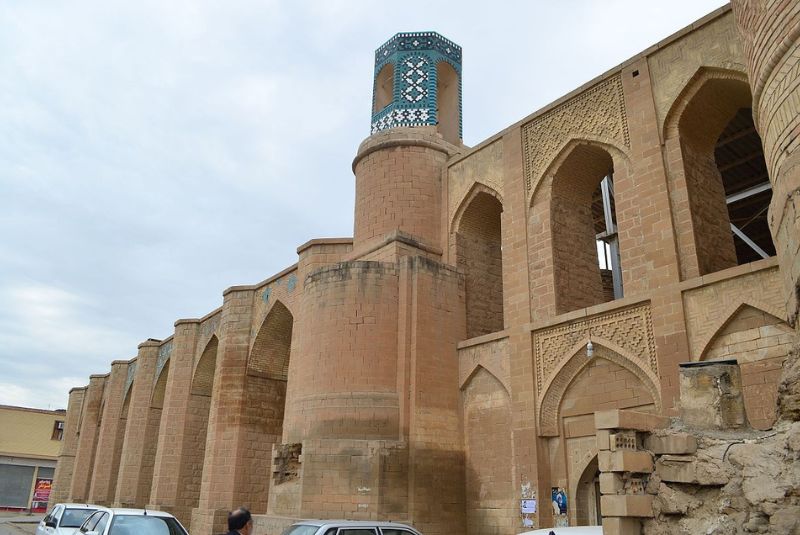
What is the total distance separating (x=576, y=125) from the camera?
10.6 meters

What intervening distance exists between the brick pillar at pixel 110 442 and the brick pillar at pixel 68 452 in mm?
4918

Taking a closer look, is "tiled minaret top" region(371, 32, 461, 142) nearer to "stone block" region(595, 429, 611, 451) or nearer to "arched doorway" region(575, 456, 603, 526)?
"arched doorway" region(575, 456, 603, 526)

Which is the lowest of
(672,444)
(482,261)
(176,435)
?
(672,444)

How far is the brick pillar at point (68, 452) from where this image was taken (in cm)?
2983

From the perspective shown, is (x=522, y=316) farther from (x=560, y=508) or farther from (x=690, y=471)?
(x=690, y=471)

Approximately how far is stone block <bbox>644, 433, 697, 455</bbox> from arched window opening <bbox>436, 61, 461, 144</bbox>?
33.5ft

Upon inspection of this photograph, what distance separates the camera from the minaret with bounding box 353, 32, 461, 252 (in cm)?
1270

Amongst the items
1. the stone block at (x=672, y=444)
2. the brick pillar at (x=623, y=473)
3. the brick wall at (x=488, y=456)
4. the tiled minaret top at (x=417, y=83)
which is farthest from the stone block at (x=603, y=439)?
the tiled minaret top at (x=417, y=83)

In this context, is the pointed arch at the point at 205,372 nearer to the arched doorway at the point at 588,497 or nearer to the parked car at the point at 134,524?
the parked car at the point at 134,524

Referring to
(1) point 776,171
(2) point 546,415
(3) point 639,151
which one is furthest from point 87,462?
(1) point 776,171

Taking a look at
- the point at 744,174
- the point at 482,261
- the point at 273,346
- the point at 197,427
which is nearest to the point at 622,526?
the point at 482,261

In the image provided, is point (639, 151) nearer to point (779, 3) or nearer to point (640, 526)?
point (779, 3)

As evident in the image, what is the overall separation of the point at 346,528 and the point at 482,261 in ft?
24.0

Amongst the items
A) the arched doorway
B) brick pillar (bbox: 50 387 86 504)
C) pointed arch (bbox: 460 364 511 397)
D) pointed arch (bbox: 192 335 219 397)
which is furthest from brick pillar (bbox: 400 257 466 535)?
brick pillar (bbox: 50 387 86 504)
